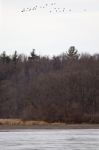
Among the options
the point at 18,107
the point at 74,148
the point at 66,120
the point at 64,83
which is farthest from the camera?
the point at 18,107

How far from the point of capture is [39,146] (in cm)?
4272

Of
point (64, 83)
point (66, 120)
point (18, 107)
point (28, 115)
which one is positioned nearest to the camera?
point (66, 120)

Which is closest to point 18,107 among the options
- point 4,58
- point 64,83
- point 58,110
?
point 64,83

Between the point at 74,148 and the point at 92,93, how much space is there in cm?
6240

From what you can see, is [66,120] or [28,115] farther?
[28,115]

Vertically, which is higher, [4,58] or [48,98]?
[4,58]

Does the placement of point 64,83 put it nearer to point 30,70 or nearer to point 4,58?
point 30,70

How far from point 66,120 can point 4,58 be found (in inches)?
3003

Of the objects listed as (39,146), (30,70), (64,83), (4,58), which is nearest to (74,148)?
(39,146)

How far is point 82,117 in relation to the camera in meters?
87.2

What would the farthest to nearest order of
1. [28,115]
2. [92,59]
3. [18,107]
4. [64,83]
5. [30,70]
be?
[30,70] → [92,59] → [18,107] → [64,83] → [28,115]

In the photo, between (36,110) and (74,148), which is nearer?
(74,148)

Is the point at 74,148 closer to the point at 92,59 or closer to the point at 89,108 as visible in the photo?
the point at 89,108

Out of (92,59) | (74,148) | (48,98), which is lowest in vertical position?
(74,148)
